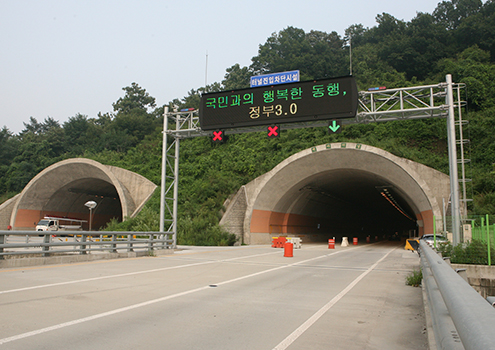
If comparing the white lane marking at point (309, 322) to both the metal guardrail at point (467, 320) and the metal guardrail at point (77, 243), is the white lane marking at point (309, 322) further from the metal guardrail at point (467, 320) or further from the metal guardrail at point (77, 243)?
the metal guardrail at point (77, 243)

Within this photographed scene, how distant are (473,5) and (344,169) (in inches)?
2487

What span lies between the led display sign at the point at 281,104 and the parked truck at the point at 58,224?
25.4 m

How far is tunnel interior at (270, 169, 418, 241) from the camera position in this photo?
36.9m

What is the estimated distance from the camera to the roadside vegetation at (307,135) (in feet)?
107

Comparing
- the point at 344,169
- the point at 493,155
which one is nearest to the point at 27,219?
the point at 344,169

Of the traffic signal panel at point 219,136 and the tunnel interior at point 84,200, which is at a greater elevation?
the traffic signal panel at point 219,136

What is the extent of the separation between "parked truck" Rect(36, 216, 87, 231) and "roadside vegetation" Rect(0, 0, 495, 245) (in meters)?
7.67

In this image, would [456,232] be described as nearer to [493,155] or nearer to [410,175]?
[410,175]

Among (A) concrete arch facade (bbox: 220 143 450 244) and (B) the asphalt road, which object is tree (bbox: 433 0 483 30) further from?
(B) the asphalt road

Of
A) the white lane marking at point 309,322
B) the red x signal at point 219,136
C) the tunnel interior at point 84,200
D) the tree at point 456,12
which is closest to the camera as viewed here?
the white lane marking at point 309,322

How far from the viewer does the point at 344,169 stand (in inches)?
1334

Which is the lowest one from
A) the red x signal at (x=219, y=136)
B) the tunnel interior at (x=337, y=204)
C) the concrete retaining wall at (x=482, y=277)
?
the concrete retaining wall at (x=482, y=277)

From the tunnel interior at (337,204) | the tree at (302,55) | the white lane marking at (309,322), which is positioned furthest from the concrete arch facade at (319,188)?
the tree at (302,55)

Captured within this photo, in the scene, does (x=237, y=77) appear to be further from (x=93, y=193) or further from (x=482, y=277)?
(x=482, y=277)
